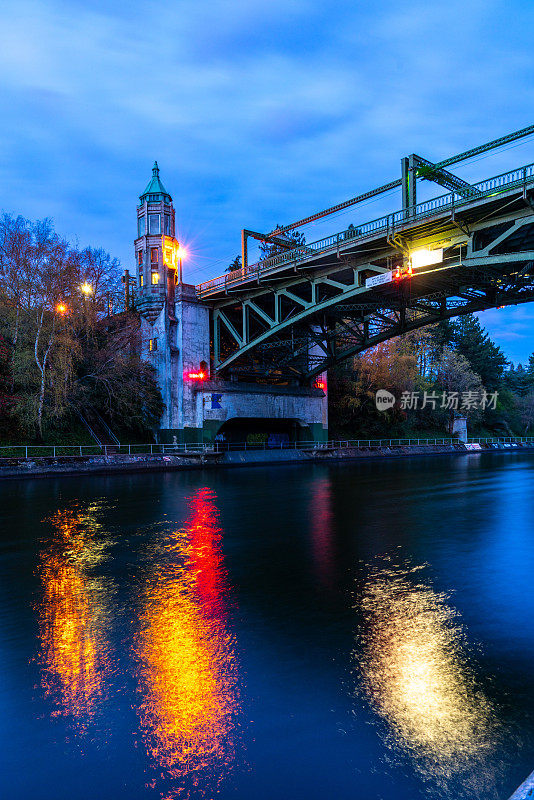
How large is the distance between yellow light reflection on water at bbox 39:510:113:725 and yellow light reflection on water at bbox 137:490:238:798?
489 mm

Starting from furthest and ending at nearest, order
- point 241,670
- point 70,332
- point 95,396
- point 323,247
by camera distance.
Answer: point 95,396 < point 70,332 < point 323,247 < point 241,670

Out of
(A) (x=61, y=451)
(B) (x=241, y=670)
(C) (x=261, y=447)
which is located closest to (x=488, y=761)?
(B) (x=241, y=670)

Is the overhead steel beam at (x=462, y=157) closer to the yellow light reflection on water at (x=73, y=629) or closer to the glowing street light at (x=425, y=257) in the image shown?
the glowing street light at (x=425, y=257)

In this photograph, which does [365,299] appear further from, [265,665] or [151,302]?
[265,665]

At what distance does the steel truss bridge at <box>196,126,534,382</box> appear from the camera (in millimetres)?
22078

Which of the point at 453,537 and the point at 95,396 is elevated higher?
the point at 95,396

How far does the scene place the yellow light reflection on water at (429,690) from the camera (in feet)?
11.7

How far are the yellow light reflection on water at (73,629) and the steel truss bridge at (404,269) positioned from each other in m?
19.7

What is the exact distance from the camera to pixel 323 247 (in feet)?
97.9

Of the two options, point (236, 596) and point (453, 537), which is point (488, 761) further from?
point (453, 537)

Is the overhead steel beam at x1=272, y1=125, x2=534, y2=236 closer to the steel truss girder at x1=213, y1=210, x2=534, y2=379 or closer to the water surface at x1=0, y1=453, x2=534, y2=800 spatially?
the steel truss girder at x1=213, y1=210, x2=534, y2=379

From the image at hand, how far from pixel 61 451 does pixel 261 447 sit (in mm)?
19041

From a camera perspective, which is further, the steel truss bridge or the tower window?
the tower window

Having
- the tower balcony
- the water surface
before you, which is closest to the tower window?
the tower balcony
